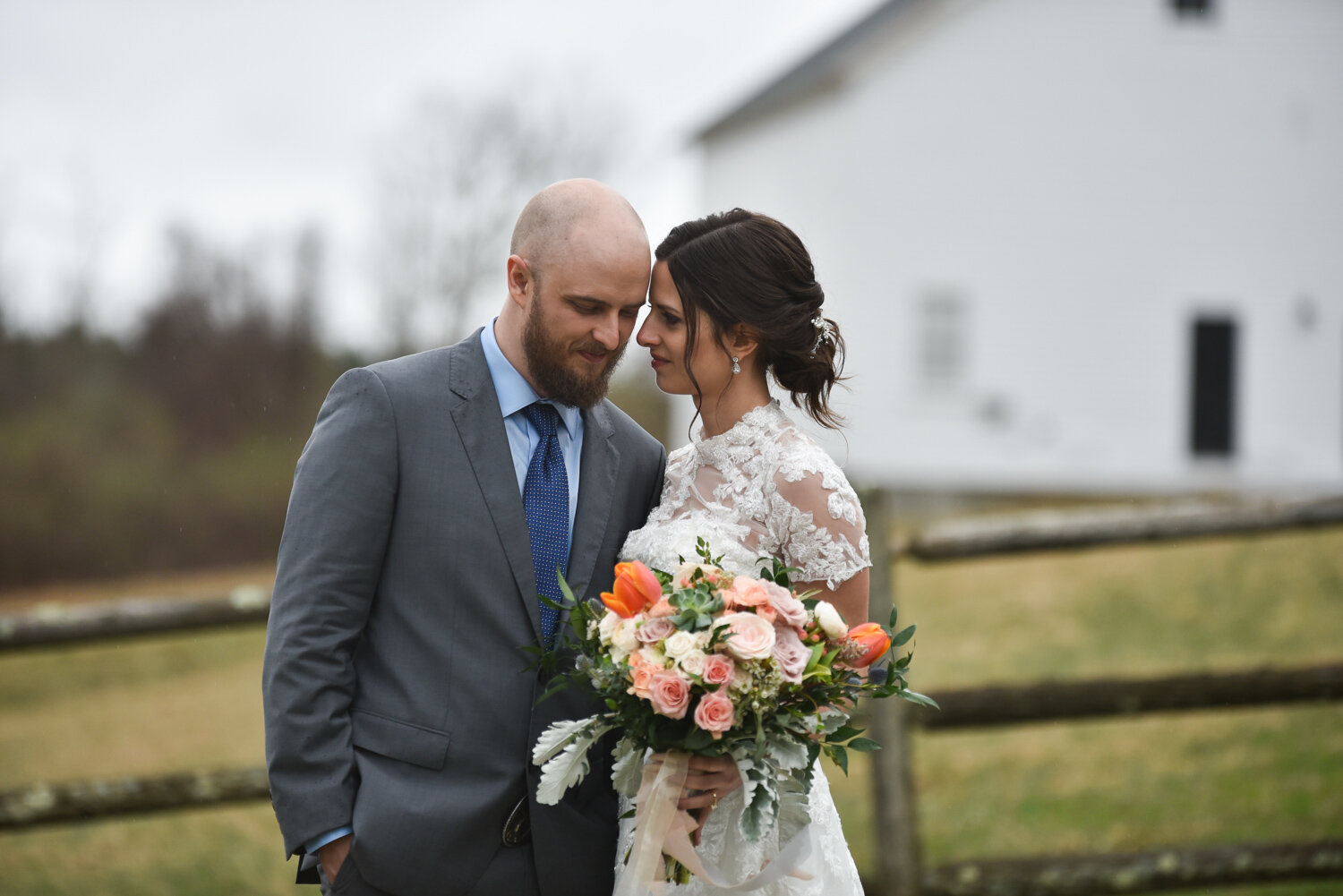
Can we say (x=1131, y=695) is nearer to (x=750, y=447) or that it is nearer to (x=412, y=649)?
(x=750, y=447)

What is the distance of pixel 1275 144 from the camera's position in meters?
16.0

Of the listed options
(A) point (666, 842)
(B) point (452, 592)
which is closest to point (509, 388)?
(B) point (452, 592)

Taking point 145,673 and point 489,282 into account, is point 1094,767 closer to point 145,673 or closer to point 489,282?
point 145,673

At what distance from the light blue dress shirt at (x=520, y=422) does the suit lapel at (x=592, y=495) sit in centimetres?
3

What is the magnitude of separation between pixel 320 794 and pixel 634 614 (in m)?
0.93

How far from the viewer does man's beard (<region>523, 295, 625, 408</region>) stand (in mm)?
3205

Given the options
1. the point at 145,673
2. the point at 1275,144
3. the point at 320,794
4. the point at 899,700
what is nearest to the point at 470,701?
the point at 320,794

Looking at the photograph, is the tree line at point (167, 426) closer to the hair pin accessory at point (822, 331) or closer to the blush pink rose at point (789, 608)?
the hair pin accessory at point (822, 331)

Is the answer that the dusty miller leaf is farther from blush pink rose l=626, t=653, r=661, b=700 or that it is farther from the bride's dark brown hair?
the bride's dark brown hair

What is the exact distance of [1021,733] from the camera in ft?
26.1

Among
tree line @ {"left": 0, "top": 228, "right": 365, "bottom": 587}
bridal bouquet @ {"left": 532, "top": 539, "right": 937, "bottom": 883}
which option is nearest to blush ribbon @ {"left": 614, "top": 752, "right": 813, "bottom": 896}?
bridal bouquet @ {"left": 532, "top": 539, "right": 937, "bottom": 883}

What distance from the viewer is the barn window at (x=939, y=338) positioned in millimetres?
16188

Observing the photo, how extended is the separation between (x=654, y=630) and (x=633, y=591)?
107mm

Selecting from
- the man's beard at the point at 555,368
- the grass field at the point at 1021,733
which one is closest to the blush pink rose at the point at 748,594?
the man's beard at the point at 555,368
